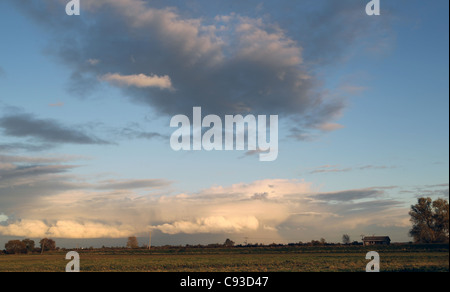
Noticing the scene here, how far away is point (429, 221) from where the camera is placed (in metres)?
130

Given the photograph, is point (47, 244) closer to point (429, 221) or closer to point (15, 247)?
point (15, 247)

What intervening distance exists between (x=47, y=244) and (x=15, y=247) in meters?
23.3

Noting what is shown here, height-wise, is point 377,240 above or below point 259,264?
below

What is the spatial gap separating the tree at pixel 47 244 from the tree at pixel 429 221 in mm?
145036

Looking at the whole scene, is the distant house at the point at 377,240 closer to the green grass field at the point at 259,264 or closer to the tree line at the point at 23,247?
the green grass field at the point at 259,264

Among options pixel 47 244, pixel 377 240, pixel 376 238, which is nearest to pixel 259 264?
pixel 47 244

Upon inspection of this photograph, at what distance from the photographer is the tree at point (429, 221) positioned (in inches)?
4943

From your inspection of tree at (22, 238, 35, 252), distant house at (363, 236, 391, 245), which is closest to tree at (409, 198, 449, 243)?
distant house at (363, 236, 391, 245)

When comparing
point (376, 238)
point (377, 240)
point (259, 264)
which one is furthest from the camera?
point (376, 238)

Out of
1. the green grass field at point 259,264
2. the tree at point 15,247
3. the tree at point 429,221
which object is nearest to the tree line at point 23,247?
the tree at point 15,247

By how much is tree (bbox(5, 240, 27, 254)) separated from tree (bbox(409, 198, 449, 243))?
14363 centimetres

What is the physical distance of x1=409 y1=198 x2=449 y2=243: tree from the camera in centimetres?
12556

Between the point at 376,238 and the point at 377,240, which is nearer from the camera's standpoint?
the point at 377,240

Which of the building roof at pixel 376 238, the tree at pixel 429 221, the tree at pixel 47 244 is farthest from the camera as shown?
the building roof at pixel 376 238
